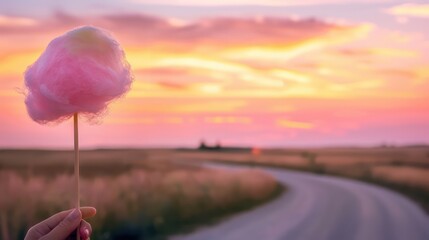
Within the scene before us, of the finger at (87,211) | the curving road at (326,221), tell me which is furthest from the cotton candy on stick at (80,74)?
the curving road at (326,221)

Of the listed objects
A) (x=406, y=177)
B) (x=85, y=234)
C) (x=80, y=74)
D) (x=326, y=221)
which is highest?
(x=80, y=74)

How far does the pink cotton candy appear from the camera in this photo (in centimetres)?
337

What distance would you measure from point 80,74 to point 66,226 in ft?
2.49

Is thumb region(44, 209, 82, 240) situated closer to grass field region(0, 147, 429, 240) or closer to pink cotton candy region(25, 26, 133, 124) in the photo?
pink cotton candy region(25, 26, 133, 124)

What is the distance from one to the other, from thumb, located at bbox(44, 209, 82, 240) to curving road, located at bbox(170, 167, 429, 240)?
12015 millimetres

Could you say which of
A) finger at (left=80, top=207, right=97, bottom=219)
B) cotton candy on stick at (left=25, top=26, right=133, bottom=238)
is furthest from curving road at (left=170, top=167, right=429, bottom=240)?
finger at (left=80, top=207, right=97, bottom=219)

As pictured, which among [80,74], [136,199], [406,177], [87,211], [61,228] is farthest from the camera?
[406,177]

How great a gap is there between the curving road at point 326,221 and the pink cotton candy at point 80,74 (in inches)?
459

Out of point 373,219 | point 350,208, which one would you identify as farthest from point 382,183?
point 373,219

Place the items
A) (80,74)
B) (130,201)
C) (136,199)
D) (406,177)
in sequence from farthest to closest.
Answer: (406,177) < (136,199) < (130,201) < (80,74)

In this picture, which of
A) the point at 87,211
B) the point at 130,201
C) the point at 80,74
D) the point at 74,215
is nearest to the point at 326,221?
the point at 130,201

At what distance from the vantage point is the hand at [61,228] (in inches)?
116

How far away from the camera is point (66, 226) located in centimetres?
295

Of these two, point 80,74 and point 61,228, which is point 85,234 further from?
point 80,74
